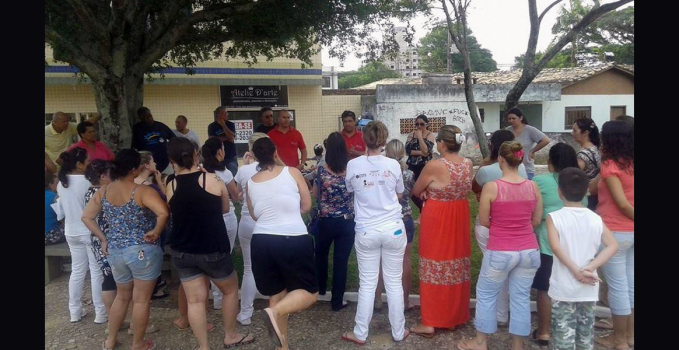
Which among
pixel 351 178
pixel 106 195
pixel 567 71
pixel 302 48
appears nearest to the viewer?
pixel 106 195

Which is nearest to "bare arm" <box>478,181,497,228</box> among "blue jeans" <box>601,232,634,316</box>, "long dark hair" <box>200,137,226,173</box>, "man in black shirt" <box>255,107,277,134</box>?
"blue jeans" <box>601,232,634,316</box>

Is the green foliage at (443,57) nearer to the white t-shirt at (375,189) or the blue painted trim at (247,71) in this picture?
the blue painted trim at (247,71)

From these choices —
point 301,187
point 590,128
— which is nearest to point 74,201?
point 301,187

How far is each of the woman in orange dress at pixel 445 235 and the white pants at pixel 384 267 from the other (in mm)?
251

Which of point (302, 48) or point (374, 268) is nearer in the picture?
point (374, 268)

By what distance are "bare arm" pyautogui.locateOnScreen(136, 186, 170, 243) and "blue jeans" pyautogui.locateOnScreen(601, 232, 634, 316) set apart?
347 cm

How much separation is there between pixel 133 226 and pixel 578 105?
2245 cm

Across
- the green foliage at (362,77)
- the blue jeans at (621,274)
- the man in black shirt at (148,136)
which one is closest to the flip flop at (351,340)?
the blue jeans at (621,274)

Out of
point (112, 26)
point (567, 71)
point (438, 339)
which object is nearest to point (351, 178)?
point (438, 339)

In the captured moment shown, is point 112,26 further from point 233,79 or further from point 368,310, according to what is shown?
point 233,79

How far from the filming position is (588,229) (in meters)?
3.15

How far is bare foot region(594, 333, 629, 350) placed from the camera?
376cm

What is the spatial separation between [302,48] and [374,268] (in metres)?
6.31

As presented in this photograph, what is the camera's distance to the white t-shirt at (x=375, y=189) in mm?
3836
